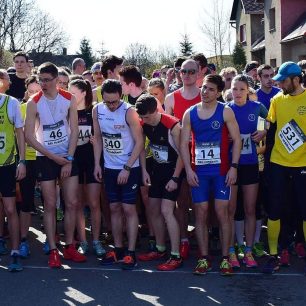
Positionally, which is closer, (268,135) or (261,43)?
(268,135)

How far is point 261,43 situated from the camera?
3606 cm

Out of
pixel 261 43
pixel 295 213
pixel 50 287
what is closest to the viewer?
pixel 50 287

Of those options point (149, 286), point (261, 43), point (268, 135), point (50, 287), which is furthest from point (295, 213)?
point (261, 43)

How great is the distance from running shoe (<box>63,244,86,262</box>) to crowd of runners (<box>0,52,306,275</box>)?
0.04 ft

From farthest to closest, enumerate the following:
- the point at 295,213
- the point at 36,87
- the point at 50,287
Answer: the point at 36,87 < the point at 295,213 < the point at 50,287

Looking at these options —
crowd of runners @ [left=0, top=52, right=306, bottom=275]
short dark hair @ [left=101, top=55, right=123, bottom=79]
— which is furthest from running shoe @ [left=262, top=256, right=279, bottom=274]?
short dark hair @ [left=101, top=55, right=123, bottom=79]

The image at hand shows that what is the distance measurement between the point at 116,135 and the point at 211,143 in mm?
1038

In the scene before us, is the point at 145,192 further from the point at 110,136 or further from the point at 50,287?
the point at 50,287

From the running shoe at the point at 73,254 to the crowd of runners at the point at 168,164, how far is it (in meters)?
0.01

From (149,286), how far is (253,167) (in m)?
1.73

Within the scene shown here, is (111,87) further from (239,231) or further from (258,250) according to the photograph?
Result: (258,250)

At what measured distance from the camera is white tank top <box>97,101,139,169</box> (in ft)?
20.2

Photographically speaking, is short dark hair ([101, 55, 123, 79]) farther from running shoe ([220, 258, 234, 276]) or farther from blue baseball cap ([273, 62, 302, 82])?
running shoe ([220, 258, 234, 276])

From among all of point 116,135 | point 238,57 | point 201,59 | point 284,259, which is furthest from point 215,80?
point 238,57
